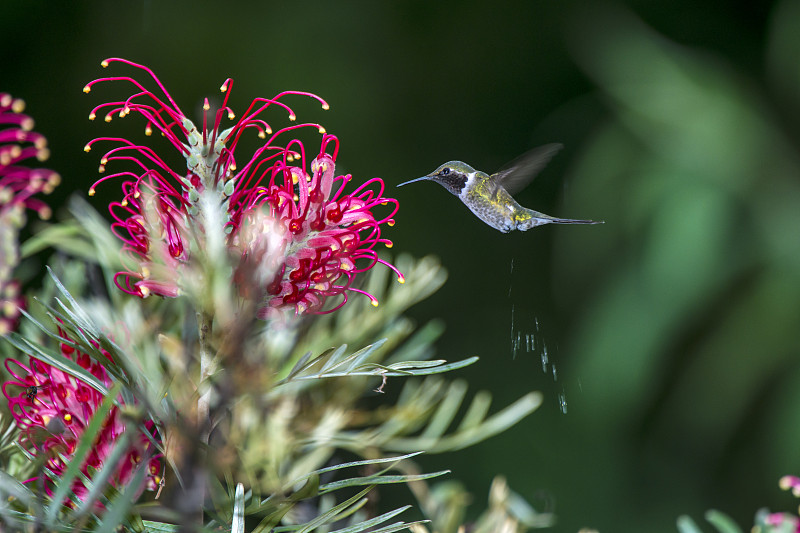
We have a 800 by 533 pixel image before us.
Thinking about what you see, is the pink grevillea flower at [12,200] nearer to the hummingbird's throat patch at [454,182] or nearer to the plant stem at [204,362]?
the plant stem at [204,362]

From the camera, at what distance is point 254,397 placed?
102mm

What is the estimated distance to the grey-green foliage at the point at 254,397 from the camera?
0.45 ft

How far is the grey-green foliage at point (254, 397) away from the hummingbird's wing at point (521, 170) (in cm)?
9

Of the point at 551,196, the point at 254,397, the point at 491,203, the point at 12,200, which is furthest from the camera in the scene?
the point at 551,196

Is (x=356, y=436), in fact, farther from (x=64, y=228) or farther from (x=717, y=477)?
(x=717, y=477)

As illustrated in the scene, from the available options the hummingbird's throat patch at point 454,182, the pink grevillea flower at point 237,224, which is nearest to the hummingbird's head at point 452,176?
the hummingbird's throat patch at point 454,182

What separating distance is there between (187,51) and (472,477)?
70 centimetres

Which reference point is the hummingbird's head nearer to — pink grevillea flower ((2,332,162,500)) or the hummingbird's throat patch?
the hummingbird's throat patch

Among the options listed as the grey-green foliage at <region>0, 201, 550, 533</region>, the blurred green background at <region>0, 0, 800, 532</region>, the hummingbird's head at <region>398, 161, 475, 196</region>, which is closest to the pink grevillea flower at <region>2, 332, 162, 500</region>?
the grey-green foliage at <region>0, 201, 550, 533</region>

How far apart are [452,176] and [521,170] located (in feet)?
0.30

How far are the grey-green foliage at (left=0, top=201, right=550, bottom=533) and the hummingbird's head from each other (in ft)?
0.13

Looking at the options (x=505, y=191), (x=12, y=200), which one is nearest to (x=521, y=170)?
(x=505, y=191)

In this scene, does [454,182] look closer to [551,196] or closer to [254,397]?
[254,397]

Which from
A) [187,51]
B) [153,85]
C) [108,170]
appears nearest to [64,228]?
[108,170]
